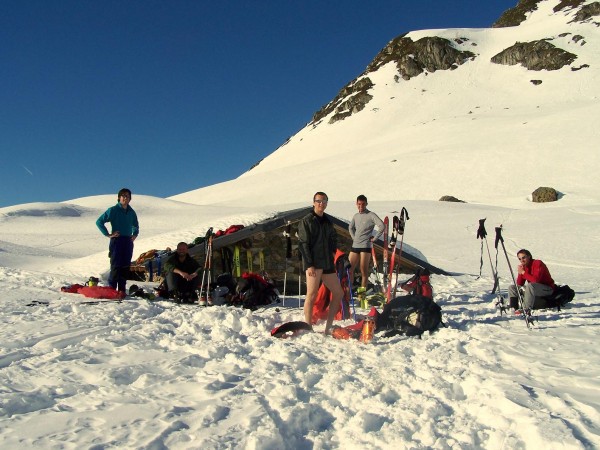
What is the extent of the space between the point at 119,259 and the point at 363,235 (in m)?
4.20

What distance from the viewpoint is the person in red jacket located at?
23.6 ft

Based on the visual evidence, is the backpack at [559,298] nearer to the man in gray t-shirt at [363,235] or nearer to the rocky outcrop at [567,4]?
the man in gray t-shirt at [363,235]

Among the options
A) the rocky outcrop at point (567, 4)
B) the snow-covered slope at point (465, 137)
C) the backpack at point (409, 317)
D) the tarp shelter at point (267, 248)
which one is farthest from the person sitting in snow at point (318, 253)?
the rocky outcrop at point (567, 4)

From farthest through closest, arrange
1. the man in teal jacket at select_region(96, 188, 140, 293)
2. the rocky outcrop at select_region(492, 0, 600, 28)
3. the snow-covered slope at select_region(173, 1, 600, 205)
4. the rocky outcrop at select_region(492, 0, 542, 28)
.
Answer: the rocky outcrop at select_region(492, 0, 542, 28) < the rocky outcrop at select_region(492, 0, 600, 28) < the snow-covered slope at select_region(173, 1, 600, 205) < the man in teal jacket at select_region(96, 188, 140, 293)

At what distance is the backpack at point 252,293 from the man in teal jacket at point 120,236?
6.41ft

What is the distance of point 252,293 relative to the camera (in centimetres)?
780

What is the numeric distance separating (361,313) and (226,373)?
3.73m

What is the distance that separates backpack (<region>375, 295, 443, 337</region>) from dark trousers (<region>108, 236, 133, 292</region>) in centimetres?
446

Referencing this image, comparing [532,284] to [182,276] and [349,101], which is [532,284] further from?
[349,101]

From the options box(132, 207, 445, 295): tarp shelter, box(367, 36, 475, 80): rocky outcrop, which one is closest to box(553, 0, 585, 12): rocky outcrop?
box(367, 36, 475, 80): rocky outcrop

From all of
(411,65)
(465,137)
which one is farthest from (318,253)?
(411,65)

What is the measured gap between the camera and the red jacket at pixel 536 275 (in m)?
7.39

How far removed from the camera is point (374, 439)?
10.0 feet

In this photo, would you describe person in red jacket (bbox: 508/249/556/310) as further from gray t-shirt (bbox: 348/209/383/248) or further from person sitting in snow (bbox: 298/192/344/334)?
person sitting in snow (bbox: 298/192/344/334)
